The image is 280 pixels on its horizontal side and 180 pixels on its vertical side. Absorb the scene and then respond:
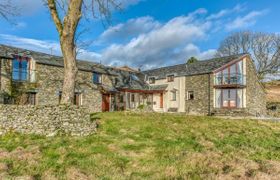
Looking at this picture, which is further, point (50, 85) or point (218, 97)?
point (218, 97)

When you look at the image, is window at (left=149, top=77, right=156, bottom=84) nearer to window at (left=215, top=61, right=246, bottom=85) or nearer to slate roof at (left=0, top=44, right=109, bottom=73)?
window at (left=215, top=61, right=246, bottom=85)

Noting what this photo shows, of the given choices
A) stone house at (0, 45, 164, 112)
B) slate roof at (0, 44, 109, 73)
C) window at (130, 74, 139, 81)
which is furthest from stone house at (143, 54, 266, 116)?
slate roof at (0, 44, 109, 73)

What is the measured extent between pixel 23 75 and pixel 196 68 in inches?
830

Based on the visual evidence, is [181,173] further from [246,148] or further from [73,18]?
[73,18]

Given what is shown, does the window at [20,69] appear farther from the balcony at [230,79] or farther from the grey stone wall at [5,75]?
the balcony at [230,79]

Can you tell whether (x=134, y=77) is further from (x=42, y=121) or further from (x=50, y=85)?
(x=42, y=121)

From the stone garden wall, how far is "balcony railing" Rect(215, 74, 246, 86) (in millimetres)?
21447

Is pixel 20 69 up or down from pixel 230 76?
down

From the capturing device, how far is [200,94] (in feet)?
101

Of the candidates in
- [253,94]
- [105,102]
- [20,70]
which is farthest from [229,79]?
[20,70]

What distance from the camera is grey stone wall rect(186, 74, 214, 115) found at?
29609mm

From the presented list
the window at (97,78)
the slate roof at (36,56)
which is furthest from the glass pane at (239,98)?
the slate roof at (36,56)

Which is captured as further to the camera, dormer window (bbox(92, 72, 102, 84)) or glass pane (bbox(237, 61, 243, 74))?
glass pane (bbox(237, 61, 243, 74))

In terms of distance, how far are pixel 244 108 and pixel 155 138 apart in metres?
21.3
